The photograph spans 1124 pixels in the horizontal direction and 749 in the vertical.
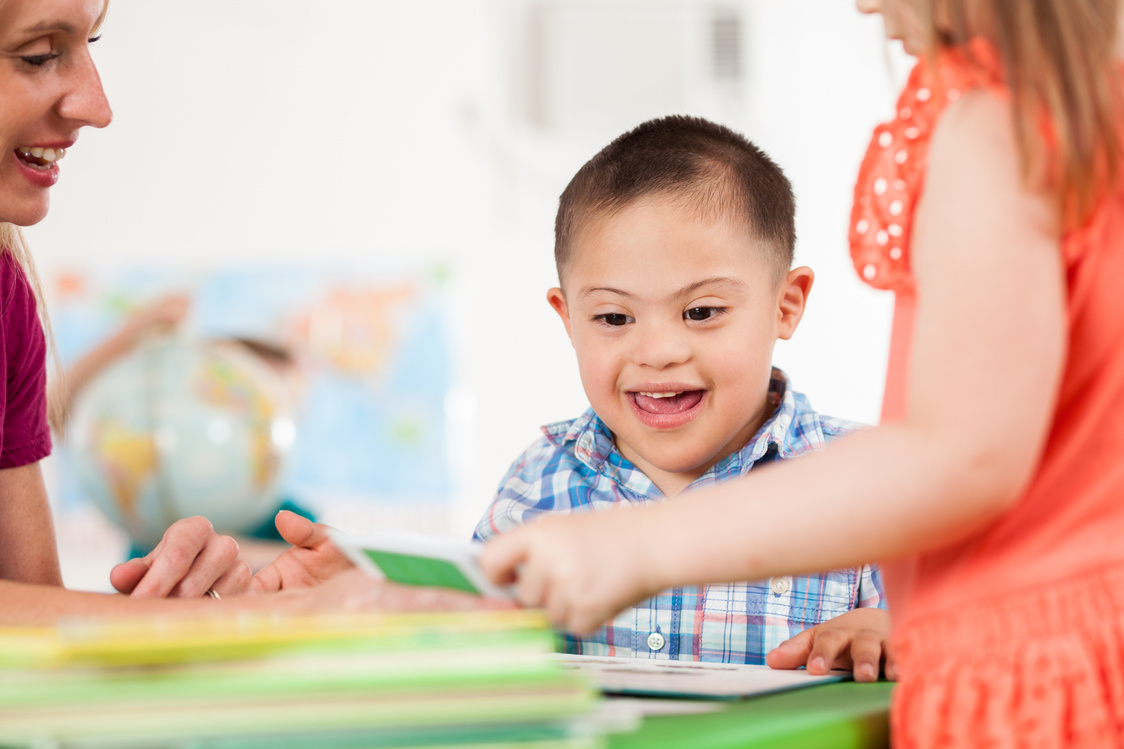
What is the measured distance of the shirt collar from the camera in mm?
1075

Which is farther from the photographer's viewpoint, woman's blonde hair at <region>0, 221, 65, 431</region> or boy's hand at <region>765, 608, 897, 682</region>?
woman's blonde hair at <region>0, 221, 65, 431</region>

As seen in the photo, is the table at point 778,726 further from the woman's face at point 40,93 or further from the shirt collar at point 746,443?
the woman's face at point 40,93

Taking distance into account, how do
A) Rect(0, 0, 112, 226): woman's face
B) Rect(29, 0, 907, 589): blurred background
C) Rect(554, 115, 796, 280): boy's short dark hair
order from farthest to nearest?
Rect(29, 0, 907, 589): blurred background
Rect(554, 115, 796, 280): boy's short dark hair
Rect(0, 0, 112, 226): woman's face

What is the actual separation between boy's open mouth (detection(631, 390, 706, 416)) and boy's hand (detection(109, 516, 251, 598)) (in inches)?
16.4

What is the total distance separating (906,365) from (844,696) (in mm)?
199

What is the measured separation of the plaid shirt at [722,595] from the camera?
105cm

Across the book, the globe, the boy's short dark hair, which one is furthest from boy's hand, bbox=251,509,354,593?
the globe

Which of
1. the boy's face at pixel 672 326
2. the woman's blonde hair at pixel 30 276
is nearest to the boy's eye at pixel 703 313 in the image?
the boy's face at pixel 672 326

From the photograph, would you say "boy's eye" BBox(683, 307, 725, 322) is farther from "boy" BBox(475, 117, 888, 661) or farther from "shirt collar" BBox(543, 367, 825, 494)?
"shirt collar" BBox(543, 367, 825, 494)

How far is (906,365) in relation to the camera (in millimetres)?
573

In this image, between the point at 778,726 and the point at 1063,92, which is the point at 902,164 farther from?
the point at 778,726

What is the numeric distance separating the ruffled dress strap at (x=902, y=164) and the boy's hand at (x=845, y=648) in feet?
1.05

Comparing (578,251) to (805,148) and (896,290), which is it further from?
(805,148)

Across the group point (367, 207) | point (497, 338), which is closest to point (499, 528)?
point (497, 338)
